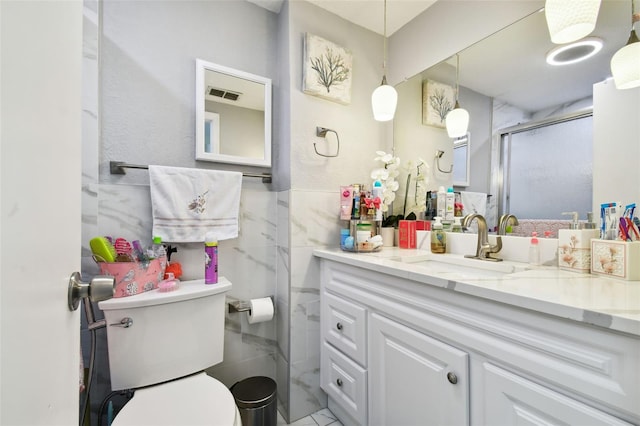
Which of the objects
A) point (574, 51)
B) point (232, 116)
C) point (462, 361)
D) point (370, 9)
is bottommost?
point (462, 361)

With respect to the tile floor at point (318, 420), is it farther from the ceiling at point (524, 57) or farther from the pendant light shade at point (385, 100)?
the ceiling at point (524, 57)

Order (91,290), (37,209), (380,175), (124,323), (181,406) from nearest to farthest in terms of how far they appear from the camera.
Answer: (37,209)
(91,290)
(181,406)
(124,323)
(380,175)

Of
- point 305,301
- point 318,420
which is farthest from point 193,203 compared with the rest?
point 318,420

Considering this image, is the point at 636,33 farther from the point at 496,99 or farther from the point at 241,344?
the point at 241,344

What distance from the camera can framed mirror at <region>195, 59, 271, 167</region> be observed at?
145 centimetres

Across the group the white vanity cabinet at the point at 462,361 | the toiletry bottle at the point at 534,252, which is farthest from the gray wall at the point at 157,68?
the toiletry bottle at the point at 534,252

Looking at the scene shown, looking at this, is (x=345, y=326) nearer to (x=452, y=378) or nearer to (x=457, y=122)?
(x=452, y=378)

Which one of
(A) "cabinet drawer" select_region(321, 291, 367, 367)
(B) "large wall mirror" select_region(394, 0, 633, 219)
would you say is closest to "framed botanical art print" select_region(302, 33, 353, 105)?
(B) "large wall mirror" select_region(394, 0, 633, 219)

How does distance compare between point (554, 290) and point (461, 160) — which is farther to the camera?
point (461, 160)

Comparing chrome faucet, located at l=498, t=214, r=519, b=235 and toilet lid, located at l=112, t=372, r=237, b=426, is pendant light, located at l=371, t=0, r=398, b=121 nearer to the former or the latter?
chrome faucet, located at l=498, t=214, r=519, b=235

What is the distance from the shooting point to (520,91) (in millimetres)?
1261

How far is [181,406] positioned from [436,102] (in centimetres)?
190

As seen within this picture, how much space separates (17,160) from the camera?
11.2 inches

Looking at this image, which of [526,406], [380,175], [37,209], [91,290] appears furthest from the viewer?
[380,175]
